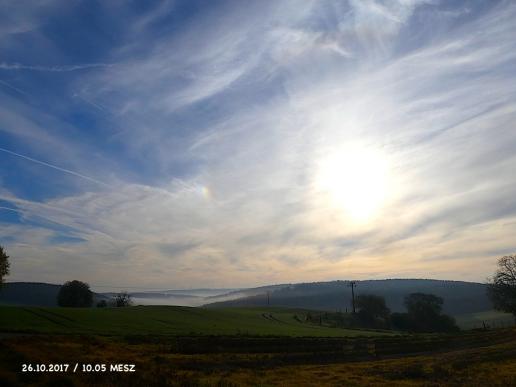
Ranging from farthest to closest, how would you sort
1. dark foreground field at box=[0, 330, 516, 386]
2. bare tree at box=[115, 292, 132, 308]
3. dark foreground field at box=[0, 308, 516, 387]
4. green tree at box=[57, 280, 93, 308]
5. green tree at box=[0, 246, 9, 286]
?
bare tree at box=[115, 292, 132, 308] < green tree at box=[57, 280, 93, 308] < green tree at box=[0, 246, 9, 286] < dark foreground field at box=[0, 308, 516, 387] < dark foreground field at box=[0, 330, 516, 386]

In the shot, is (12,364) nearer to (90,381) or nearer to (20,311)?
(90,381)

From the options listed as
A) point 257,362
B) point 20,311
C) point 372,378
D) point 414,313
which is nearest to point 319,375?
point 372,378

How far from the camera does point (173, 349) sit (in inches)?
1847

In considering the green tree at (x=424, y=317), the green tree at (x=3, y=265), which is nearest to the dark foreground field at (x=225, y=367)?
the green tree at (x=3, y=265)

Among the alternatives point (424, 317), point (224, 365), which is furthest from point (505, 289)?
point (224, 365)

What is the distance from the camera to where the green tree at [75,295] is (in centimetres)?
13588

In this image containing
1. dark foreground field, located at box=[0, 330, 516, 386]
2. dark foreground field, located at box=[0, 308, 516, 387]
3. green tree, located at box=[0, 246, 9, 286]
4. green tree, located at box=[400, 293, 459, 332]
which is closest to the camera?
dark foreground field, located at box=[0, 330, 516, 386]

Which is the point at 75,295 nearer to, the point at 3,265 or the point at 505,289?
the point at 3,265

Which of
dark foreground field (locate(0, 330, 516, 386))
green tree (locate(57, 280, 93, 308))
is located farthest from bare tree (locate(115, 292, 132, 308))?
dark foreground field (locate(0, 330, 516, 386))

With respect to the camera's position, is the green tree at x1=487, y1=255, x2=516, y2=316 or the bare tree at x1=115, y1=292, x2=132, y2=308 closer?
the green tree at x1=487, y1=255, x2=516, y2=316

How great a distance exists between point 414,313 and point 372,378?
125 meters

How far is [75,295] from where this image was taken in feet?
449

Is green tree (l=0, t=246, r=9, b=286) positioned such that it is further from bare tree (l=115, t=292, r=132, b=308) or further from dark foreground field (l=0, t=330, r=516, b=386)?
bare tree (l=115, t=292, r=132, b=308)

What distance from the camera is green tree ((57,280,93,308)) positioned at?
136 metres
